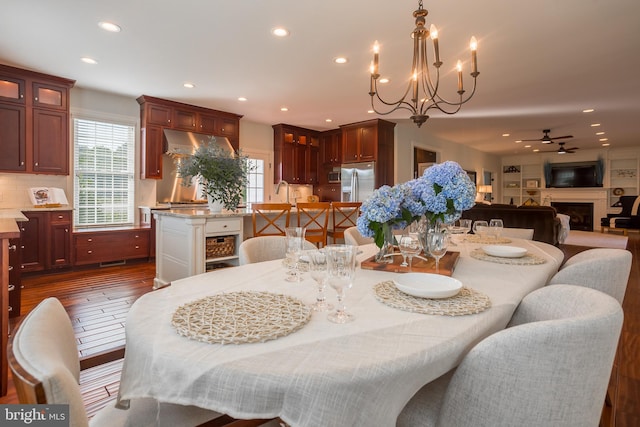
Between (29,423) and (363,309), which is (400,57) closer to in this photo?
(363,309)

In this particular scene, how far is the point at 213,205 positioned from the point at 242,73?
1748mm

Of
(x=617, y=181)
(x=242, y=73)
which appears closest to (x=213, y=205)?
(x=242, y=73)

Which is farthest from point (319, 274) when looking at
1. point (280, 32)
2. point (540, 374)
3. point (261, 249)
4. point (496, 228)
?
point (280, 32)

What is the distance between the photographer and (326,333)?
813 millimetres

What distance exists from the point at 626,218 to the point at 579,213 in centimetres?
198

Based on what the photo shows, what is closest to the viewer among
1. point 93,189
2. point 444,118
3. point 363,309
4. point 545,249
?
point 363,309

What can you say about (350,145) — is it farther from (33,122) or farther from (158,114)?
(33,122)

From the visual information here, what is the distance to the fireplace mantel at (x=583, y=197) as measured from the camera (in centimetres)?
1029

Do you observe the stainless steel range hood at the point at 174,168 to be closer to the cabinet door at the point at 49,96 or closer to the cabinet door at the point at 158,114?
the cabinet door at the point at 158,114

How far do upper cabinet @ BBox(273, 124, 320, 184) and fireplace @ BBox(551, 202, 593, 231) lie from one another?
29.4ft

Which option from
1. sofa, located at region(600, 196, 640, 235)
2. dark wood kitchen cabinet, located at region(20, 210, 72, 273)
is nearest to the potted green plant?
dark wood kitchen cabinet, located at region(20, 210, 72, 273)

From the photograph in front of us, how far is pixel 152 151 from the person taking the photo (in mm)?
5031

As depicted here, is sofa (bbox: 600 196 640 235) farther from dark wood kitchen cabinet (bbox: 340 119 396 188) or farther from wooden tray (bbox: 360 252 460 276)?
wooden tray (bbox: 360 252 460 276)

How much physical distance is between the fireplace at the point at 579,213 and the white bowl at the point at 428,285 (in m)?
12.1
